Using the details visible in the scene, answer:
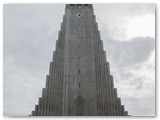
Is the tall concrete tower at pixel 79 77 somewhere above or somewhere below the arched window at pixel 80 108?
above

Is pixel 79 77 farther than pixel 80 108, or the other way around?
pixel 79 77

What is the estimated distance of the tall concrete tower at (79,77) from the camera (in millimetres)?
14031

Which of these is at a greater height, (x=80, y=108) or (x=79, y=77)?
(x=79, y=77)

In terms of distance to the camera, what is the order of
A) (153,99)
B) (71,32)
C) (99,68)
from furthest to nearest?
(71,32)
(99,68)
(153,99)

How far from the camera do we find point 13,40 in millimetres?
11969

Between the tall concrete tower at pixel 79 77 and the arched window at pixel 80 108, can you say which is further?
the arched window at pixel 80 108

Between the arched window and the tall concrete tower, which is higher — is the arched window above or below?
below

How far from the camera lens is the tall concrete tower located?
14.0 metres

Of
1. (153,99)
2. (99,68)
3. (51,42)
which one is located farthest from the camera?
(99,68)

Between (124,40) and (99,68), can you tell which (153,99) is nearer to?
(124,40)

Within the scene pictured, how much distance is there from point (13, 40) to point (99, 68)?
554cm

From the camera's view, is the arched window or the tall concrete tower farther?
the arched window

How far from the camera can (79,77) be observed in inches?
611

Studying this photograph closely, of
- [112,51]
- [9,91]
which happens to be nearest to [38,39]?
[9,91]
